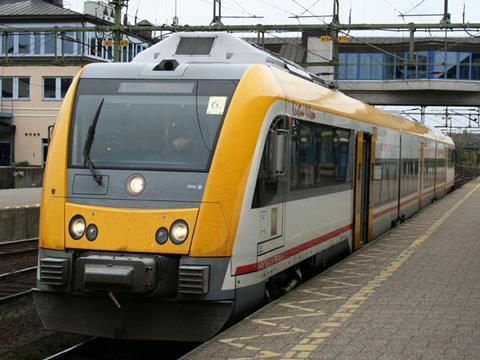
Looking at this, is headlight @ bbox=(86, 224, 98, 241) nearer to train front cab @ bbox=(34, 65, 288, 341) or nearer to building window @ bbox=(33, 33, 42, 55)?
train front cab @ bbox=(34, 65, 288, 341)

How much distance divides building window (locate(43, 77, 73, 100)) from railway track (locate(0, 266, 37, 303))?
3585 cm

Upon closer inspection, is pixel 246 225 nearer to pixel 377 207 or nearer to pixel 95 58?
pixel 377 207

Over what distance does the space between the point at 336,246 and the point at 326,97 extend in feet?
7.50

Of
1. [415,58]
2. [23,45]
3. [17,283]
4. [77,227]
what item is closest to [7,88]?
[23,45]

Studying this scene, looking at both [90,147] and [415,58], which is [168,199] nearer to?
[90,147]

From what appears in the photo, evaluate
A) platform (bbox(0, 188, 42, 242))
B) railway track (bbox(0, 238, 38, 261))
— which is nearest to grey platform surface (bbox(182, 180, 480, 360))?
railway track (bbox(0, 238, 38, 261))

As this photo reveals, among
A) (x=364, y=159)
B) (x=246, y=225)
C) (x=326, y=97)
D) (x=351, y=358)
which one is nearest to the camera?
(x=351, y=358)

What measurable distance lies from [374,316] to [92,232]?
2.83 metres

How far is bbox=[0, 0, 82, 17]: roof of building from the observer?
48094 millimetres

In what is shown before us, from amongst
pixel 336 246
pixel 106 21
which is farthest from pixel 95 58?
pixel 336 246

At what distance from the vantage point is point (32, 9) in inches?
1943

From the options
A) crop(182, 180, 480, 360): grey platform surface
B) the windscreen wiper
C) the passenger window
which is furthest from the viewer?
the passenger window

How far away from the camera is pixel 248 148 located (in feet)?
23.0

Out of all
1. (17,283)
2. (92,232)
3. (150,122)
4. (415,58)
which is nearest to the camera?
(92,232)
